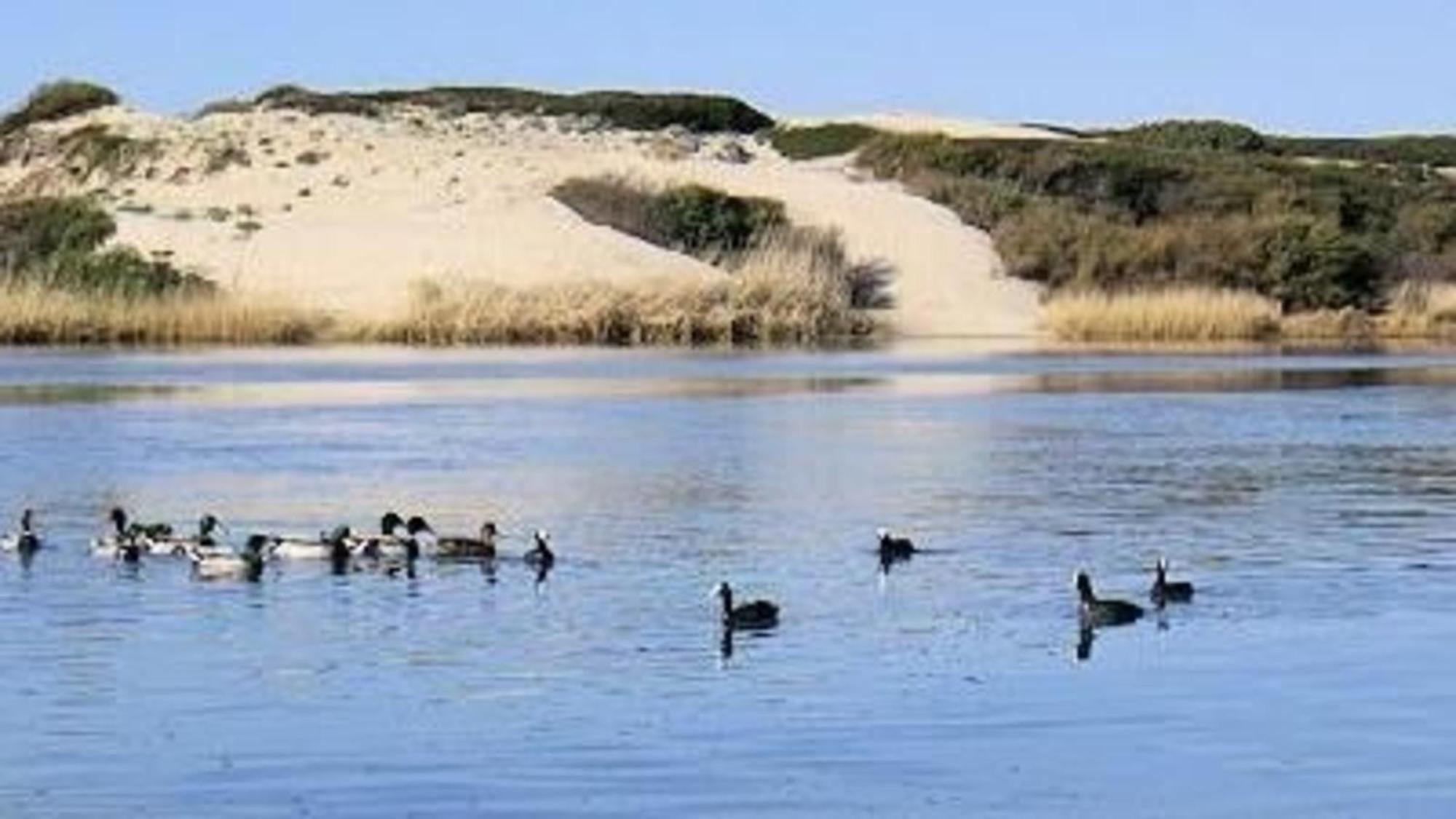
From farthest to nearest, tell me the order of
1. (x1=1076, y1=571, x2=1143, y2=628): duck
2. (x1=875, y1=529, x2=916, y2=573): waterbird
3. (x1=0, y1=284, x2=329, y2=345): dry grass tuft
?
(x1=0, y1=284, x2=329, y2=345): dry grass tuft < (x1=875, y1=529, x2=916, y2=573): waterbird < (x1=1076, y1=571, x2=1143, y2=628): duck

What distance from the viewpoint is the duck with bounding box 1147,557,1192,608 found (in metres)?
20.5

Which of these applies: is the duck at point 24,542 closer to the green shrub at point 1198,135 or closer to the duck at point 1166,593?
the duck at point 1166,593

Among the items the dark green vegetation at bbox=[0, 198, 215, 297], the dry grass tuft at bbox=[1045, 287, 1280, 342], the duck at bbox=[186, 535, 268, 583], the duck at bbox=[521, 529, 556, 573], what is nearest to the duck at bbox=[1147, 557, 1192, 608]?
the duck at bbox=[521, 529, 556, 573]

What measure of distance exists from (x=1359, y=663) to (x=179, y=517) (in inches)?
478

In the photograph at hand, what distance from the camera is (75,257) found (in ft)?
227

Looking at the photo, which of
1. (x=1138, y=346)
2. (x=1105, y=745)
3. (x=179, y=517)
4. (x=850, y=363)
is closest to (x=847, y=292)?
(x=1138, y=346)

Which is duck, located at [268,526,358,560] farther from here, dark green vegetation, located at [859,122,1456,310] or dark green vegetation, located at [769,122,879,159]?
dark green vegetation, located at [769,122,879,159]

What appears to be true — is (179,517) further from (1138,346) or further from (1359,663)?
(1138,346)

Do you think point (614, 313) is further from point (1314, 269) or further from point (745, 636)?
point (745, 636)

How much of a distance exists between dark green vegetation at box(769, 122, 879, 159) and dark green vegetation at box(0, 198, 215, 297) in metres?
23.3

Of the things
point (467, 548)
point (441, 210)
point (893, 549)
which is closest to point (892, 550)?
point (893, 549)

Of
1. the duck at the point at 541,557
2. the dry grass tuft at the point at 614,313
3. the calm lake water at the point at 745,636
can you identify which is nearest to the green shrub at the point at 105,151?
the dry grass tuft at the point at 614,313

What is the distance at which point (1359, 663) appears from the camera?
58.2ft

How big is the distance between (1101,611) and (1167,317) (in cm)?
4398
